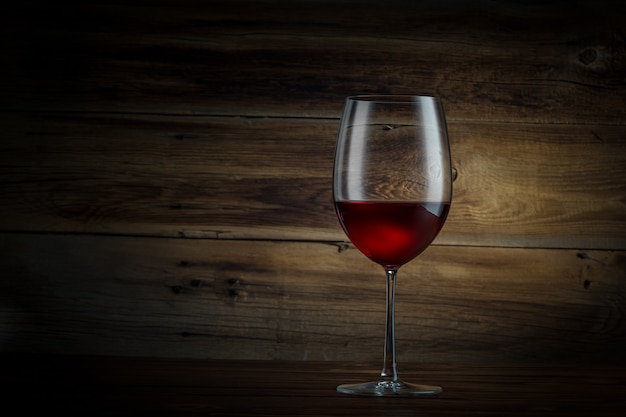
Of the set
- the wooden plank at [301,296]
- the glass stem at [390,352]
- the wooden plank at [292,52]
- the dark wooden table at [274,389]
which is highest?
the wooden plank at [292,52]

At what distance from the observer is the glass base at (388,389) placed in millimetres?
647

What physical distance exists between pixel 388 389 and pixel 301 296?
59 centimetres

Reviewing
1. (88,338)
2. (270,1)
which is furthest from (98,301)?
(270,1)

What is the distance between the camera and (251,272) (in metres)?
1.24

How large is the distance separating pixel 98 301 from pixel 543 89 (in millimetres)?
726

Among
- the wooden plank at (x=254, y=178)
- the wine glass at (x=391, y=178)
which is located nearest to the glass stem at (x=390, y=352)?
the wine glass at (x=391, y=178)

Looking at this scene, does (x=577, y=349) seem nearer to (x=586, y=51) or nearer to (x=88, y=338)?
(x=586, y=51)

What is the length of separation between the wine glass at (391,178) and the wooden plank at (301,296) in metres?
0.54

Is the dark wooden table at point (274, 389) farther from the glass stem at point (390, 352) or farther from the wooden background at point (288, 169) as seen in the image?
the wooden background at point (288, 169)

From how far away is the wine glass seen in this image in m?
0.67

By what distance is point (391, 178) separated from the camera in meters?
0.67

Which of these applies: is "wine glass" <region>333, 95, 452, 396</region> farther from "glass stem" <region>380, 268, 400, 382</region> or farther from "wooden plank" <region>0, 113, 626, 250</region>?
"wooden plank" <region>0, 113, 626, 250</region>

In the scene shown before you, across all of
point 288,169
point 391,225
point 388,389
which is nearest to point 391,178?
point 391,225

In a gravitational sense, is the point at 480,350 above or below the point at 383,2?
below
